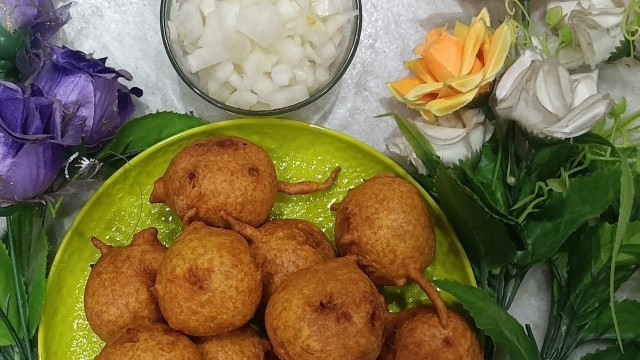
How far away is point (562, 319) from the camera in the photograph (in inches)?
41.0

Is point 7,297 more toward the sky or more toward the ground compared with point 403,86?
more toward the ground

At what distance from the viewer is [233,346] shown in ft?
2.91

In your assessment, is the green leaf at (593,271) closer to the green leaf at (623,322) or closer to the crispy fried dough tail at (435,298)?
the green leaf at (623,322)

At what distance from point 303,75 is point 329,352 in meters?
0.42

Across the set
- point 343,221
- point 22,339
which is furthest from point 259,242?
point 22,339

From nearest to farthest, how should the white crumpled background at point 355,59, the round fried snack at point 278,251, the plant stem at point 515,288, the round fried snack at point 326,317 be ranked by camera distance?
the round fried snack at point 326,317 < the round fried snack at point 278,251 < the plant stem at point 515,288 < the white crumpled background at point 355,59

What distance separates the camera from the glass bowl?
1.02 m

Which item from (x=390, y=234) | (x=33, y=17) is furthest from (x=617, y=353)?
(x=33, y=17)

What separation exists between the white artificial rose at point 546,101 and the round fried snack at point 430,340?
0.93 ft

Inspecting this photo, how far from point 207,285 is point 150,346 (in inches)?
3.9

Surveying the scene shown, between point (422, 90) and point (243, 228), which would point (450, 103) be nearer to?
point (422, 90)

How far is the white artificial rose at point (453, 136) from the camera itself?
98 centimetres

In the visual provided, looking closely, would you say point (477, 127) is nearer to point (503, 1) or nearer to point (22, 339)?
point (503, 1)

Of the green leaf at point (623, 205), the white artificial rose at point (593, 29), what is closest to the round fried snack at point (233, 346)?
the green leaf at point (623, 205)
